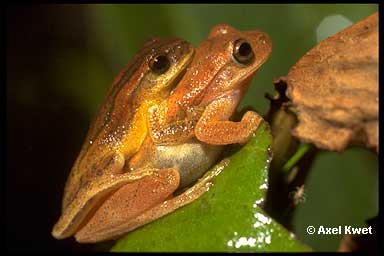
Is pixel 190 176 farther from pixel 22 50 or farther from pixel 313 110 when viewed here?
pixel 22 50

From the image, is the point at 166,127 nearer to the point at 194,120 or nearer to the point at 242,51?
the point at 194,120

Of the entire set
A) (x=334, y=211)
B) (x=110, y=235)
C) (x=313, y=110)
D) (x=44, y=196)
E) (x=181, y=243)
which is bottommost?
(x=334, y=211)

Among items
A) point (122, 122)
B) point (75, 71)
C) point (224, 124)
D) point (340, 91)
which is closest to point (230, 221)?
point (340, 91)

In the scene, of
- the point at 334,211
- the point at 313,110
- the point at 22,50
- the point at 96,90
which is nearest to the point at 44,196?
the point at 96,90

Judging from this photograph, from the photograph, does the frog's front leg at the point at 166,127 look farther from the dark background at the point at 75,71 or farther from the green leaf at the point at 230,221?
the dark background at the point at 75,71

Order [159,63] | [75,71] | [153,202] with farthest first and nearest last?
1. [75,71]
2. [159,63]
3. [153,202]

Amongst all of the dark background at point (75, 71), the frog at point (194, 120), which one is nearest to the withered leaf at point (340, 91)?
the frog at point (194, 120)
